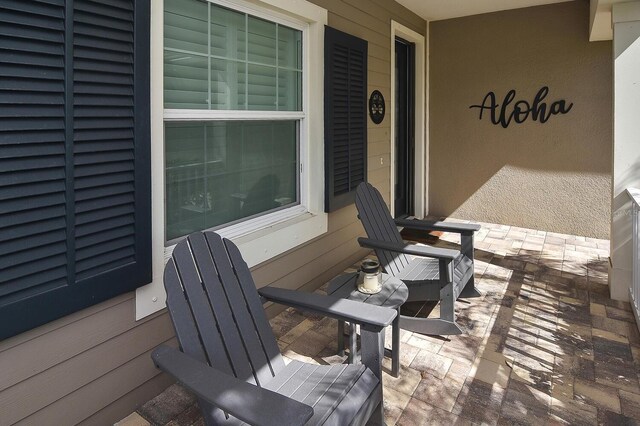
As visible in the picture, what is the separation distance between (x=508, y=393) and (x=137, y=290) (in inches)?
76.1

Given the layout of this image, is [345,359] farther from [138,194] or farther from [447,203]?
[447,203]

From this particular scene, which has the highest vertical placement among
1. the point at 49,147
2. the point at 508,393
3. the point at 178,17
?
the point at 178,17

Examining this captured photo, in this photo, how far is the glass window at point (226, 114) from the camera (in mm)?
2307

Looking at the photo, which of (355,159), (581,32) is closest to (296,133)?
(355,159)

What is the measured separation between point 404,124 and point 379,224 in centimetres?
299

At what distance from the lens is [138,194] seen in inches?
75.7

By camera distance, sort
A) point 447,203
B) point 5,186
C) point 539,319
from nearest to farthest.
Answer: point 5,186
point 539,319
point 447,203

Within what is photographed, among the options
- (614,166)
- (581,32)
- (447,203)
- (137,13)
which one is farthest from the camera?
(447,203)

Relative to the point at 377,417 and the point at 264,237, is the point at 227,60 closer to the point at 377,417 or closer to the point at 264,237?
the point at 264,237

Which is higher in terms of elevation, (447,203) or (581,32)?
(581,32)

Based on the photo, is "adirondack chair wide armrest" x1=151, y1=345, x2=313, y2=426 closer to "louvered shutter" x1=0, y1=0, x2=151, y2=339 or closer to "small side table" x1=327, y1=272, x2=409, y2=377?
"louvered shutter" x1=0, y1=0, x2=151, y2=339

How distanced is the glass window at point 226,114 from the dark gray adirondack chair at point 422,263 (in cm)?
70

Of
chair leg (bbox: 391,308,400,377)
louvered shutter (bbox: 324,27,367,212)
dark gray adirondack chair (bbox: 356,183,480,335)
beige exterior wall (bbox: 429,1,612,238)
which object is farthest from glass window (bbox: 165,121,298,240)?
beige exterior wall (bbox: 429,1,612,238)

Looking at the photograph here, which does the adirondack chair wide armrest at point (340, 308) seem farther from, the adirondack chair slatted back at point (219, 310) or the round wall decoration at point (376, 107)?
the round wall decoration at point (376, 107)
